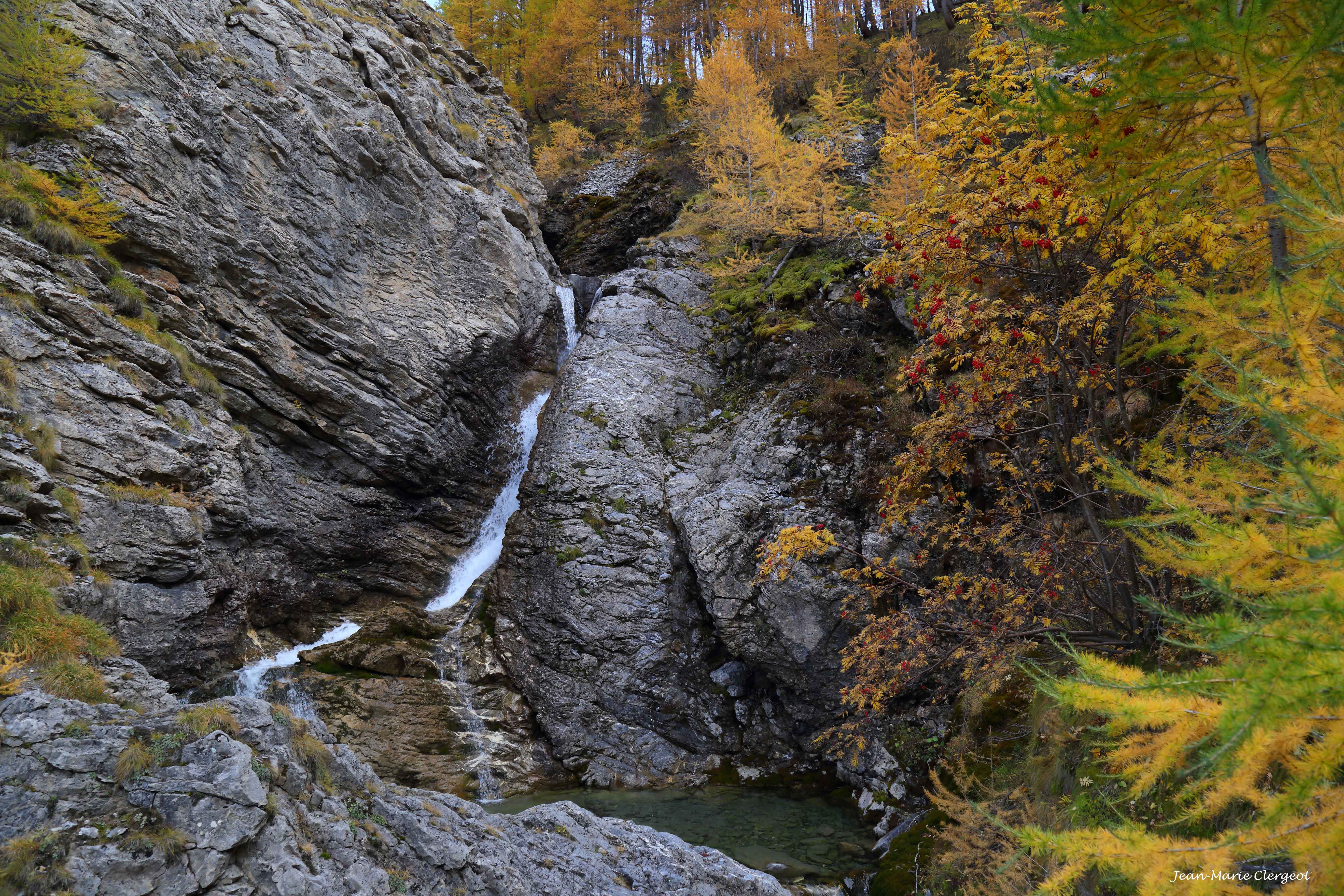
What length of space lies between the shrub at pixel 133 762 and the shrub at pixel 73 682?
1.36 m

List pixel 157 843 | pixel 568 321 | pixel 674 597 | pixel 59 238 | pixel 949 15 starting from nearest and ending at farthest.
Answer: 1. pixel 157 843
2. pixel 59 238
3. pixel 674 597
4. pixel 568 321
5. pixel 949 15

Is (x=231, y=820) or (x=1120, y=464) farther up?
(x=1120, y=464)

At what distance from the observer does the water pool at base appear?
1062 cm

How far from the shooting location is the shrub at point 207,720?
557 cm

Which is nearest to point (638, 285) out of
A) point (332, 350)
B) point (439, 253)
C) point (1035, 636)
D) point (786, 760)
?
point (439, 253)

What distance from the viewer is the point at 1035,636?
822 centimetres

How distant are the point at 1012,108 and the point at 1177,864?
538 centimetres

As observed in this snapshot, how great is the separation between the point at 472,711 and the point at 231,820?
32.6 feet

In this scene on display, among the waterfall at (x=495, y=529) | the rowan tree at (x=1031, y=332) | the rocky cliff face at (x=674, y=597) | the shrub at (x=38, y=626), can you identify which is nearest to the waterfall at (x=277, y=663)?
the waterfall at (x=495, y=529)

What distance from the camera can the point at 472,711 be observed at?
14.4m

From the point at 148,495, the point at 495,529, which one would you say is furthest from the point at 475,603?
the point at 148,495

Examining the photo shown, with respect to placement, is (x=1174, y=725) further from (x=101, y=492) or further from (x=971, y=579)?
(x=101, y=492)

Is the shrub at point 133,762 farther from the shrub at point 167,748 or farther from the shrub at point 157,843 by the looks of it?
the shrub at point 157,843

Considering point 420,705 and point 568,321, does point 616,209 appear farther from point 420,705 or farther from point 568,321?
point 420,705
